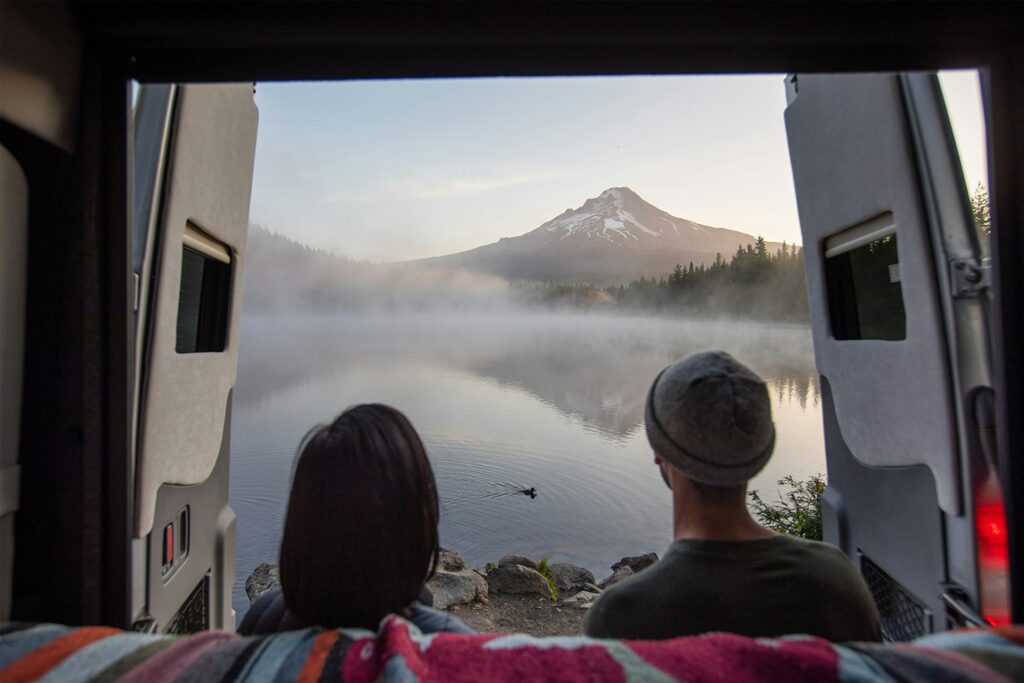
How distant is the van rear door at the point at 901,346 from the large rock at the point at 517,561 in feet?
16.6

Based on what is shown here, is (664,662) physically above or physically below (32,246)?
below

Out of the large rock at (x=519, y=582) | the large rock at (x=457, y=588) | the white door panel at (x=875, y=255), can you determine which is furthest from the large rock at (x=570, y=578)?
the white door panel at (x=875, y=255)

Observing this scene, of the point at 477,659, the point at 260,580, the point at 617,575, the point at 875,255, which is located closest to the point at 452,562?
the point at 617,575

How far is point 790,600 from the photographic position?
3.63 feet

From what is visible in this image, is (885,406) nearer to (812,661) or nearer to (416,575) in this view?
(812,661)

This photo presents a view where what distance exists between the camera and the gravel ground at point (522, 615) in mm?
5570

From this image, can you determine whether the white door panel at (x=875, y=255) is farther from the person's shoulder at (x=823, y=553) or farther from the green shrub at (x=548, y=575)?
the green shrub at (x=548, y=575)

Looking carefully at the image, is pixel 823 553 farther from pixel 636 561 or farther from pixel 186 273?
pixel 636 561

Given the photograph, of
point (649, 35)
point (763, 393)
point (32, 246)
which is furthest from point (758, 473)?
point (32, 246)

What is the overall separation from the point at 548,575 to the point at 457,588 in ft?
4.67

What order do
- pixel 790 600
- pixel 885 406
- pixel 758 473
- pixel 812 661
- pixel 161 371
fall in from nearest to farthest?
1. pixel 812 661
2. pixel 790 600
3. pixel 758 473
4. pixel 161 371
5. pixel 885 406

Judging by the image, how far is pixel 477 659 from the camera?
2.74 ft

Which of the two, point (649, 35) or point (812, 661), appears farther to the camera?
point (649, 35)

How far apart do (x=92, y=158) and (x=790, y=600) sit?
1.59 m
